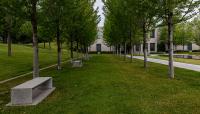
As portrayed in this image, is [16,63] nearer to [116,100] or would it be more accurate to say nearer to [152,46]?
[116,100]

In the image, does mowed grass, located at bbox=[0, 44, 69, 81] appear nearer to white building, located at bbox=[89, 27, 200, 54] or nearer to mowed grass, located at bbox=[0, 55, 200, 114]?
mowed grass, located at bbox=[0, 55, 200, 114]

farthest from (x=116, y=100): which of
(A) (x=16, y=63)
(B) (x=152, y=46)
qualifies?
(B) (x=152, y=46)

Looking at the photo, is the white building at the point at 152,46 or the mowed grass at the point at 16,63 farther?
the white building at the point at 152,46

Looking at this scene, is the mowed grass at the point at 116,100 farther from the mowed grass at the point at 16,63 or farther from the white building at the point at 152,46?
the white building at the point at 152,46

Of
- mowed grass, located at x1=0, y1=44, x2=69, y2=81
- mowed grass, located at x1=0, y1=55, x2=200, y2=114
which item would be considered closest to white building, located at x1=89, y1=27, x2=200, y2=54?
mowed grass, located at x1=0, y1=44, x2=69, y2=81

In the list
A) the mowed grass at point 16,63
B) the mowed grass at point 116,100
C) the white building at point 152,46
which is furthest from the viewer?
the white building at point 152,46

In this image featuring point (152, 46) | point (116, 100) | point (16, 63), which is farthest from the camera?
point (152, 46)

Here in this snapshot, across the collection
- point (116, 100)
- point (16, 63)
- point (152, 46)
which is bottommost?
point (116, 100)

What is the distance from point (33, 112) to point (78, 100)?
187 cm

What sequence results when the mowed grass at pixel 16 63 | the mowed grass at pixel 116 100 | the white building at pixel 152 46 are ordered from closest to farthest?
the mowed grass at pixel 116 100, the mowed grass at pixel 16 63, the white building at pixel 152 46

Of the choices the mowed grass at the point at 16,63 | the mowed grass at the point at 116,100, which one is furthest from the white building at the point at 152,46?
the mowed grass at the point at 116,100

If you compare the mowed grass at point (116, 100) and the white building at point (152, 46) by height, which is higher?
the white building at point (152, 46)

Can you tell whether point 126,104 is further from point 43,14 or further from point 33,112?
point 43,14

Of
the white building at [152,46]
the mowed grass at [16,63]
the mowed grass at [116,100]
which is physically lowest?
the mowed grass at [116,100]
